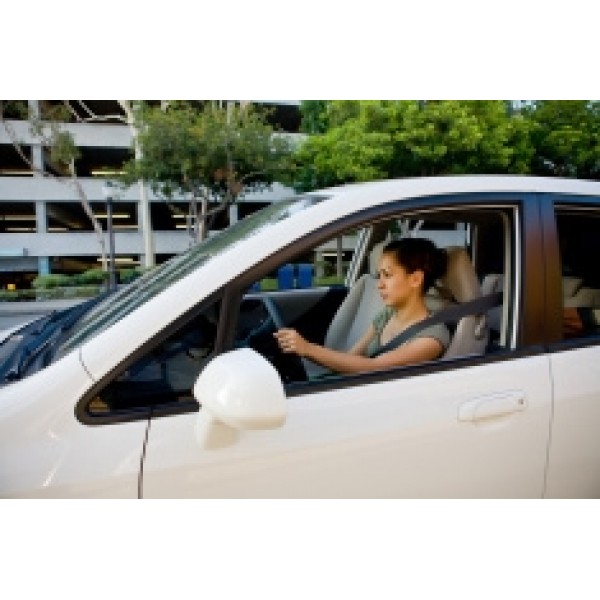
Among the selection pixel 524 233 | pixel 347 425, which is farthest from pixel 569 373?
pixel 347 425

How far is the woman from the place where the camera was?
1.66 meters

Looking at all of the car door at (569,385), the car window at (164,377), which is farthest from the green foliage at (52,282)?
the car door at (569,385)

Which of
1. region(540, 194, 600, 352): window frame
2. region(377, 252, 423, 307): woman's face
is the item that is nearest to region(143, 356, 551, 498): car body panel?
region(540, 194, 600, 352): window frame

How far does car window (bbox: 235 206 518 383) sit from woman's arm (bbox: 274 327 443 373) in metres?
0.05

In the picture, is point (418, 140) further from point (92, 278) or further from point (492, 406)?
point (492, 406)

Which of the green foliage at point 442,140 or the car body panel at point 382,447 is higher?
the green foliage at point 442,140

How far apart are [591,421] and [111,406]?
1.37m

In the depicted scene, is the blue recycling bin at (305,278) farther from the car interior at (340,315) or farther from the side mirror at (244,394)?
the side mirror at (244,394)

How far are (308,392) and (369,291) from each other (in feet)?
4.01

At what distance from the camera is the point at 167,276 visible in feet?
5.50

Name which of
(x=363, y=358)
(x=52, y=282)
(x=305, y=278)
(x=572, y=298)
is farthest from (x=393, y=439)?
(x=52, y=282)

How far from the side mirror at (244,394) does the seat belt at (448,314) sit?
2.64 ft

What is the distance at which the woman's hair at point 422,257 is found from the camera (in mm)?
1965

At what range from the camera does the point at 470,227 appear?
7.95 feet
